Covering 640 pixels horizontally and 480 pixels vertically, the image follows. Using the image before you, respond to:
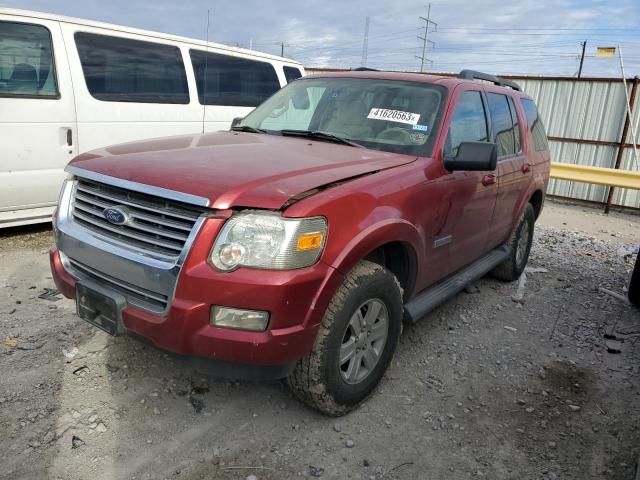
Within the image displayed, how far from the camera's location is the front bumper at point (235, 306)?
87.6 inches

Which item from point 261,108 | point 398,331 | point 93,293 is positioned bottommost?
point 398,331

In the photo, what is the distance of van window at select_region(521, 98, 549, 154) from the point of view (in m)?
5.16

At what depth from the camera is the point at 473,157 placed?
10.6 feet

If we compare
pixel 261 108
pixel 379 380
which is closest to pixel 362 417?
pixel 379 380

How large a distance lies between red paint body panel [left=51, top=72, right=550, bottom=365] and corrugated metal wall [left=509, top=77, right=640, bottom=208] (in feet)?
25.4

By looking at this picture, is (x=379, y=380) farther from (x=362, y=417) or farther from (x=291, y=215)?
(x=291, y=215)

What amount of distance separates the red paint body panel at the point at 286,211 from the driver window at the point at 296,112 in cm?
26

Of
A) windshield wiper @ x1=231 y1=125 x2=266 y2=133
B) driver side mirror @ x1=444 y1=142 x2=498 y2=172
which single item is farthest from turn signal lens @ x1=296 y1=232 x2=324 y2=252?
windshield wiper @ x1=231 y1=125 x2=266 y2=133

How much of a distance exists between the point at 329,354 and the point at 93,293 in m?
1.17

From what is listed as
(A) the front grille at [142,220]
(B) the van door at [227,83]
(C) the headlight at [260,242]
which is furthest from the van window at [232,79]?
(C) the headlight at [260,242]

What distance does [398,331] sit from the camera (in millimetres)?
3090

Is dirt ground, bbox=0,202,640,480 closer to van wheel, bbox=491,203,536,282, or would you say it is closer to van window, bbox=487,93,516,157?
van wheel, bbox=491,203,536,282

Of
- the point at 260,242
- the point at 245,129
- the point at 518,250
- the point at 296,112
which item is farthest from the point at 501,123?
the point at 260,242

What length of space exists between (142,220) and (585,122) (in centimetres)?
1004
